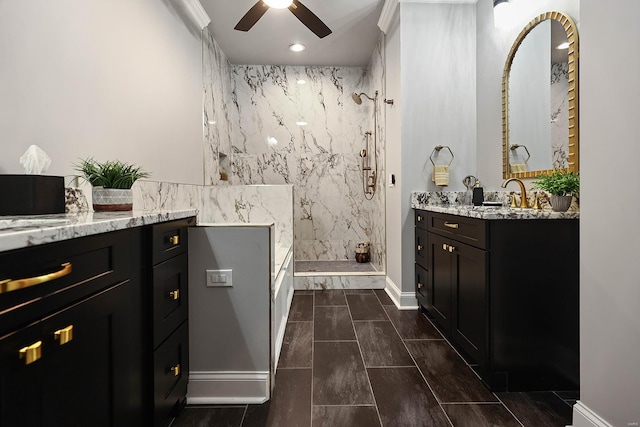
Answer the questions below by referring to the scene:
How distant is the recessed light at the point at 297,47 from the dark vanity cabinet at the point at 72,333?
12.0 feet

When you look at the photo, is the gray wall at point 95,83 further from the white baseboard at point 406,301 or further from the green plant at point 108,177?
the white baseboard at point 406,301

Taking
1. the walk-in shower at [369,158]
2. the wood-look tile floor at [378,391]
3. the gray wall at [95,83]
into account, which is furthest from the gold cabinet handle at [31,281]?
the walk-in shower at [369,158]

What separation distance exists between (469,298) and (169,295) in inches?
61.7

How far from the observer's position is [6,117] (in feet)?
4.42

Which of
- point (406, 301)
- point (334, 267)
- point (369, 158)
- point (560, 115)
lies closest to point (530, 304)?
point (560, 115)

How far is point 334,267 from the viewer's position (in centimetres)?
446

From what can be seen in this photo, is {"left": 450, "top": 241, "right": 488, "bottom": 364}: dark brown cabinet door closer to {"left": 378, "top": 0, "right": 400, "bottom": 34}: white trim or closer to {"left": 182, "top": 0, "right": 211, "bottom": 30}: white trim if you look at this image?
{"left": 378, "top": 0, "right": 400, "bottom": 34}: white trim

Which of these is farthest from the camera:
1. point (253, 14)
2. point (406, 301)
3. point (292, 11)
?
point (406, 301)

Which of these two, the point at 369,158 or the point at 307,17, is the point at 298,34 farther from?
the point at 369,158

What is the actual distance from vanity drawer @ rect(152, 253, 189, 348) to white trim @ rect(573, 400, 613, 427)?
1.64m

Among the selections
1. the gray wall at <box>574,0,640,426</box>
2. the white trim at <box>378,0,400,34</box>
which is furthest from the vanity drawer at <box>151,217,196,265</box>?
the white trim at <box>378,0,400,34</box>

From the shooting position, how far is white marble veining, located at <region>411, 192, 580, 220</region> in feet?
5.92

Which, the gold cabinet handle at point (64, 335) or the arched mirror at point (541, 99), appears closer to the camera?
the gold cabinet handle at point (64, 335)

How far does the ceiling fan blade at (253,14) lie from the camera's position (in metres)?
2.57
